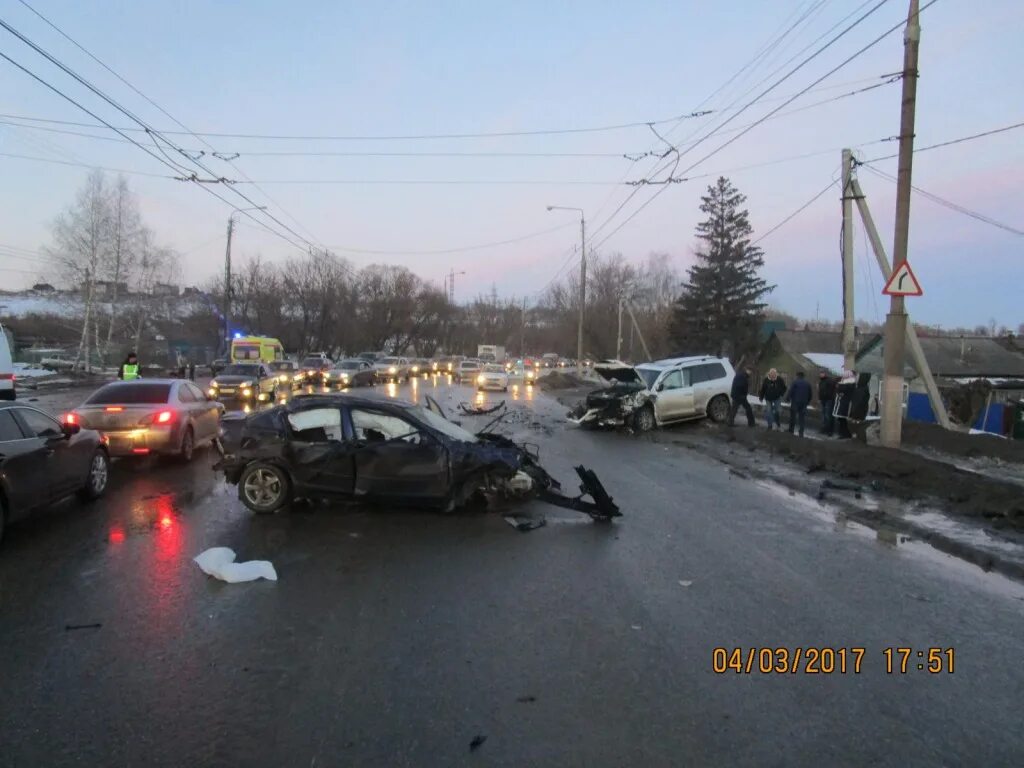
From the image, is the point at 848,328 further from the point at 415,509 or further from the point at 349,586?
the point at 349,586

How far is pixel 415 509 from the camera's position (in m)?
8.26

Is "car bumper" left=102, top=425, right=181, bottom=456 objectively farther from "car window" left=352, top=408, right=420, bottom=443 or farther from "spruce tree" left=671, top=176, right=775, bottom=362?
"spruce tree" left=671, top=176, right=775, bottom=362

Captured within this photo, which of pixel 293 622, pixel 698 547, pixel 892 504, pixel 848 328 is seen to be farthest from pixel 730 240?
pixel 293 622

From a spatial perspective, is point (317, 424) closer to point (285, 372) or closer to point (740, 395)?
point (740, 395)

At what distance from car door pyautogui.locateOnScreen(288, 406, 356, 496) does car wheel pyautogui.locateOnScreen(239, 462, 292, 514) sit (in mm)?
188

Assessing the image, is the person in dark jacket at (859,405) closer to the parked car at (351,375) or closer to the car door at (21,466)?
the car door at (21,466)

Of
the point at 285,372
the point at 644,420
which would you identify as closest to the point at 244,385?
the point at 285,372

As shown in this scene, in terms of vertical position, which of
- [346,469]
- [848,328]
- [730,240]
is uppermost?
[730,240]

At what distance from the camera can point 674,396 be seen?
19453 mm

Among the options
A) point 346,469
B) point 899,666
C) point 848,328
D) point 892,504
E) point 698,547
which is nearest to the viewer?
point 899,666

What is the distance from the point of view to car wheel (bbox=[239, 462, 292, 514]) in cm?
A: 817

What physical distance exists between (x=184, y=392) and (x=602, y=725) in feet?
36.2

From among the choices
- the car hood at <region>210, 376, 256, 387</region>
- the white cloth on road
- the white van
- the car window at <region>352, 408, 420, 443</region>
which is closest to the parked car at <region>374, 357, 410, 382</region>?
the car hood at <region>210, 376, 256, 387</region>

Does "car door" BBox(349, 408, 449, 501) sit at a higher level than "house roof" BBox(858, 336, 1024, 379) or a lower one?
lower
